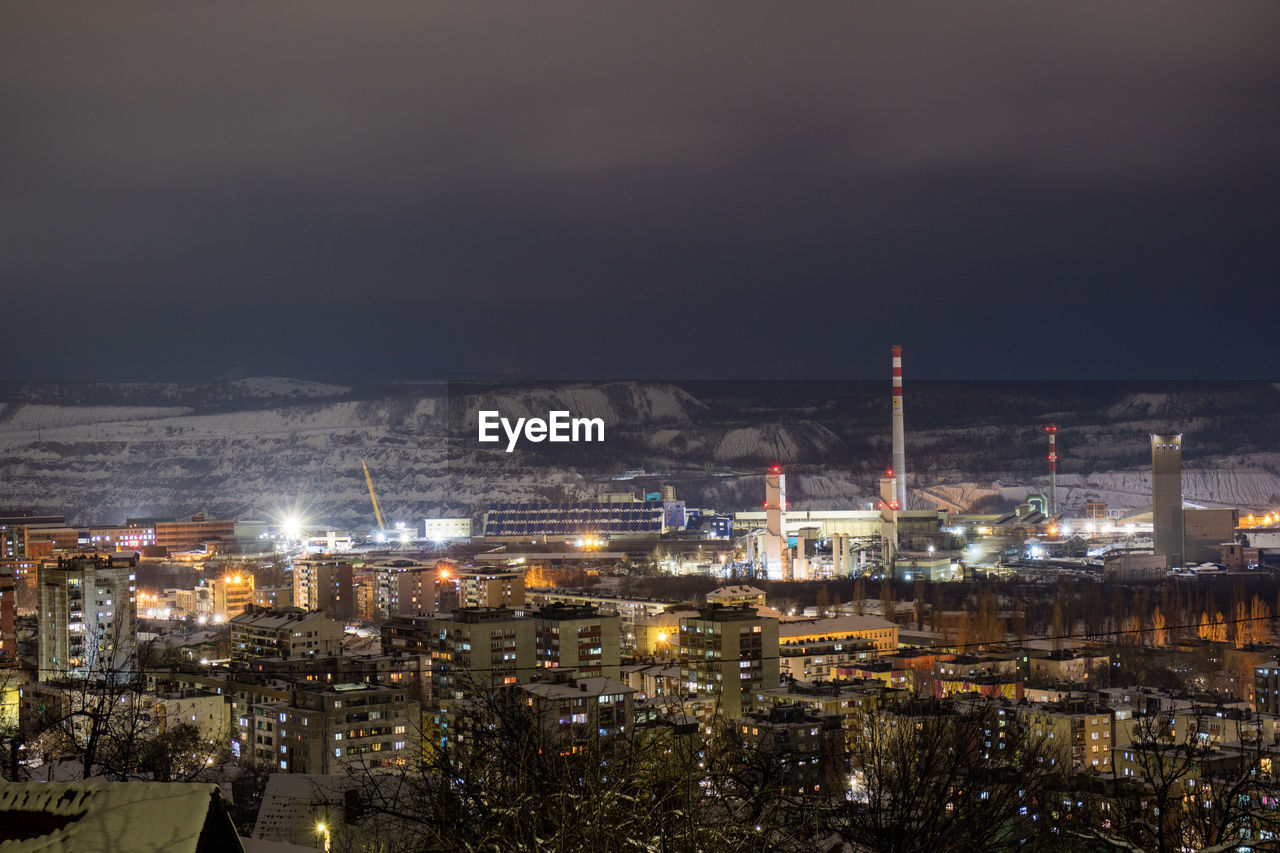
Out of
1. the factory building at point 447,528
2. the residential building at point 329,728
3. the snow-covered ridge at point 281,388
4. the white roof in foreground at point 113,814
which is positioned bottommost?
the residential building at point 329,728

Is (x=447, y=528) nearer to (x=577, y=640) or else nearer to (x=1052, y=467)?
(x=1052, y=467)

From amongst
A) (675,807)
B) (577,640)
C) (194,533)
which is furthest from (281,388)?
(675,807)

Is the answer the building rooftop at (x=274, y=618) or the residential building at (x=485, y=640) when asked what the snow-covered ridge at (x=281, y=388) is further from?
the residential building at (x=485, y=640)

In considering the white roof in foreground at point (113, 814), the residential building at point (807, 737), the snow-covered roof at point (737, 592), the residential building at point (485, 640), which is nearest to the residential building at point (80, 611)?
the residential building at point (485, 640)

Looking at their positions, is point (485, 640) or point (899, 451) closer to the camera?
point (485, 640)

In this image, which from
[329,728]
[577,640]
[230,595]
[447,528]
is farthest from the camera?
[447,528]

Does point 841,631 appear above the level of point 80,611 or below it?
below

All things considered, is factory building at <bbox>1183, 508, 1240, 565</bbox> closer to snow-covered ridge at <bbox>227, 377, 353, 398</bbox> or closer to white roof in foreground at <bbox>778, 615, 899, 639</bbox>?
white roof in foreground at <bbox>778, 615, 899, 639</bbox>

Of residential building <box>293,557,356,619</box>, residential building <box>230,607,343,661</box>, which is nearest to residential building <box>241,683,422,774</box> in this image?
residential building <box>230,607,343,661</box>

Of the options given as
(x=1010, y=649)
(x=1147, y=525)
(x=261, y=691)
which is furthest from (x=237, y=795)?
(x=1147, y=525)
